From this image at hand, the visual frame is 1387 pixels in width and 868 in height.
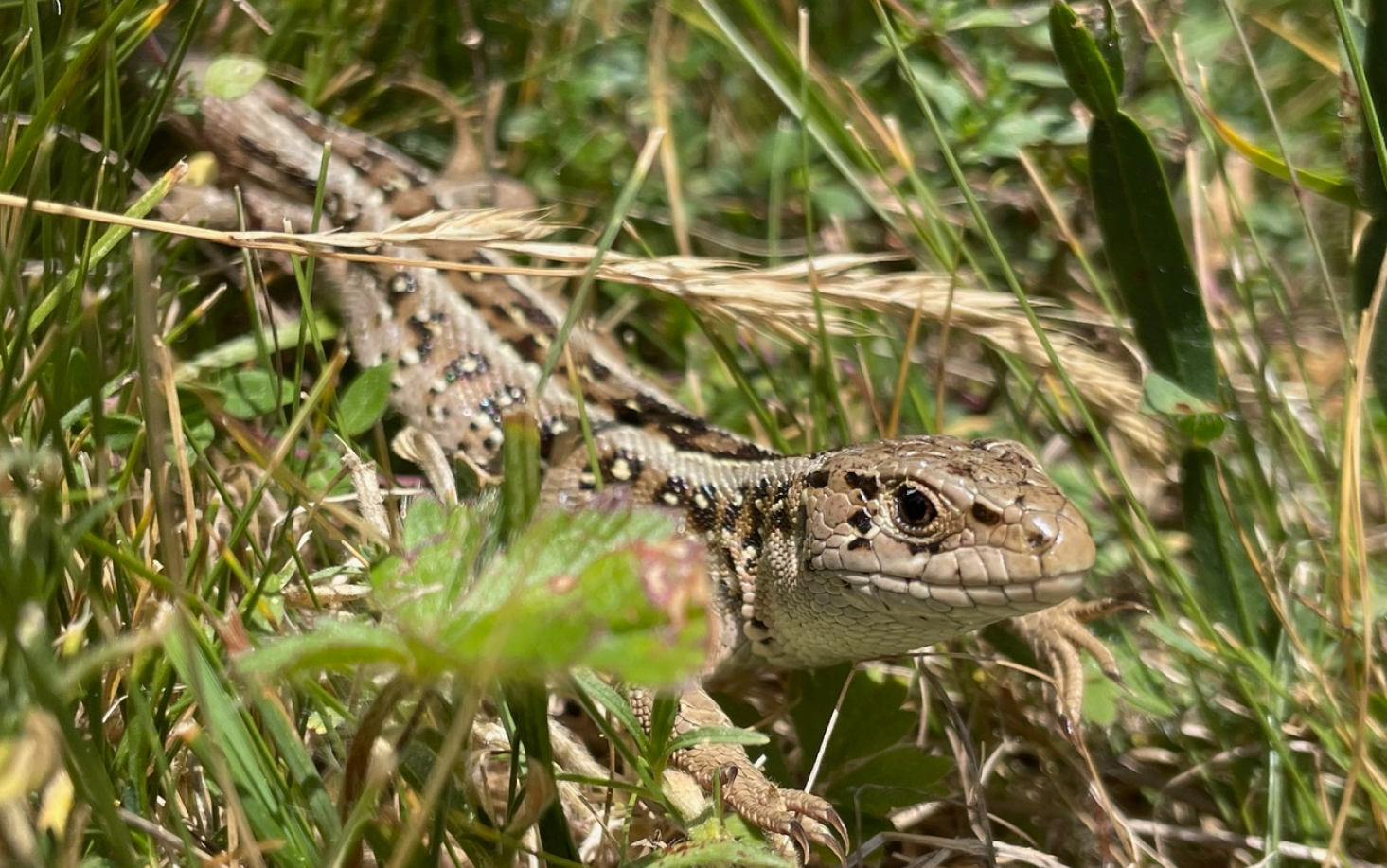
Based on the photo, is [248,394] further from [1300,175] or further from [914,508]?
[1300,175]

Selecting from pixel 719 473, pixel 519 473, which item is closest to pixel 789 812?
pixel 519 473

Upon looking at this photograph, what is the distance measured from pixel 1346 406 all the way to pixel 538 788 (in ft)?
5.95

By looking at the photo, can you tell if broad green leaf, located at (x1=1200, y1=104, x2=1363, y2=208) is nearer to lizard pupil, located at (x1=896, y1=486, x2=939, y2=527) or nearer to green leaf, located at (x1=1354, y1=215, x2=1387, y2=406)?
green leaf, located at (x1=1354, y1=215, x2=1387, y2=406)

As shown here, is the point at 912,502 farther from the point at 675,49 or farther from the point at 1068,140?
the point at 675,49

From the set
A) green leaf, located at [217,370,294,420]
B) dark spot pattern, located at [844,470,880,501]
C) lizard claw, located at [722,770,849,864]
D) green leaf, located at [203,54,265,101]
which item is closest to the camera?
lizard claw, located at [722,770,849,864]

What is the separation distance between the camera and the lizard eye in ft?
7.18

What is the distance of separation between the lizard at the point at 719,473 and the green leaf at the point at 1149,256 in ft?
1.48

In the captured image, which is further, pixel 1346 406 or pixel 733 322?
pixel 733 322

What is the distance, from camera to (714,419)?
333 centimetres

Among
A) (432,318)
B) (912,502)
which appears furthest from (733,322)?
(432,318)

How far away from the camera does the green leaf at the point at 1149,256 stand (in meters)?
2.42

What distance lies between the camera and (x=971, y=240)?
12.1 feet

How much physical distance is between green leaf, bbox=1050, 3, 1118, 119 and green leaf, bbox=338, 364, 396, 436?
1.58 m

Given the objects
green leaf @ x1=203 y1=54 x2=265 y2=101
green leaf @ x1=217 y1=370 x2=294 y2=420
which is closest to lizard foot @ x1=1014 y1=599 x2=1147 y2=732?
green leaf @ x1=217 y1=370 x2=294 y2=420
